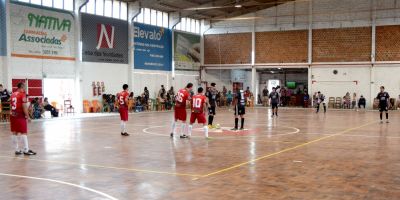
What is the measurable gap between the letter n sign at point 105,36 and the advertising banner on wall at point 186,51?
29.9 feet

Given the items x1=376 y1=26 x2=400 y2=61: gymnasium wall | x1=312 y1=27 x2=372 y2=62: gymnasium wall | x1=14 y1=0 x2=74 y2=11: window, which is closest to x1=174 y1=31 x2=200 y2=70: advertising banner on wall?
x1=312 y1=27 x2=372 y2=62: gymnasium wall

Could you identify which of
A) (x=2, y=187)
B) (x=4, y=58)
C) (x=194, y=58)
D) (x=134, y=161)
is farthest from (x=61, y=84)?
(x=2, y=187)

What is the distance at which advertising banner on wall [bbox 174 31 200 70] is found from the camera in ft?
148

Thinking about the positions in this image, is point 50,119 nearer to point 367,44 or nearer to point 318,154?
point 318,154

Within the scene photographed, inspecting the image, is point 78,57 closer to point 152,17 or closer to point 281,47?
point 152,17

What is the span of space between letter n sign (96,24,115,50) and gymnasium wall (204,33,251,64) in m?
14.6

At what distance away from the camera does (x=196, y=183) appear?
9.09 metres

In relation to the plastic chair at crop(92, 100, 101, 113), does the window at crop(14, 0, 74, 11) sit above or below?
above

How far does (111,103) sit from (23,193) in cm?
2774

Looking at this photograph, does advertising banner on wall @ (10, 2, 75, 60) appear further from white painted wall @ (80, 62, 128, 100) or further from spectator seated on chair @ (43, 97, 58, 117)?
spectator seated on chair @ (43, 97, 58, 117)

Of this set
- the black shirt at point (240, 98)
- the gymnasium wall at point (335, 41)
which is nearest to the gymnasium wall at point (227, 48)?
the gymnasium wall at point (335, 41)

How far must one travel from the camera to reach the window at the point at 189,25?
150 ft

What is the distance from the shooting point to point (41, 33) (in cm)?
3092

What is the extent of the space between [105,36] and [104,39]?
254mm
